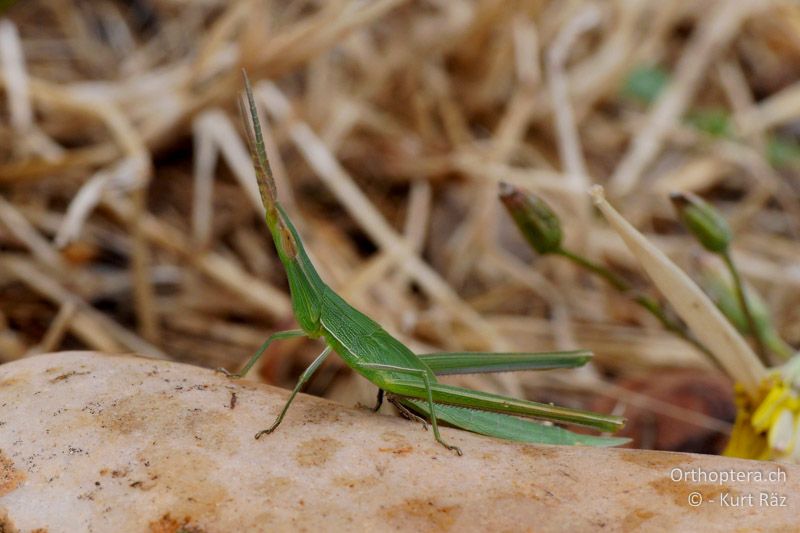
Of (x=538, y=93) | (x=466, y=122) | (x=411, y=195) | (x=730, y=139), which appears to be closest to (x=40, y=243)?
(x=411, y=195)

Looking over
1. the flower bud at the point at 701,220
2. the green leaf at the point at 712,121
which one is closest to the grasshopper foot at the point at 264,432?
the flower bud at the point at 701,220

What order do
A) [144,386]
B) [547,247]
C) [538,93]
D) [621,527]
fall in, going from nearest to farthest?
[621,527] < [144,386] < [547,247] < [538,93]

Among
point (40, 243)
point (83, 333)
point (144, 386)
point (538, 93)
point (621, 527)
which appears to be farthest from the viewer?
point (538, 93)

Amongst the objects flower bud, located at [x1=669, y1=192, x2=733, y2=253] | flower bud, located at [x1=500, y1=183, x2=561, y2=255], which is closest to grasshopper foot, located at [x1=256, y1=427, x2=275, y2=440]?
flower bud, located at [x1=500, y1=183, x2=561, y2=255]

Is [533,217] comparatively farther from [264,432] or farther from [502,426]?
[264,432]

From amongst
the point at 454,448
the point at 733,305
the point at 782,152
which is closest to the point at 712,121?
the point at 782,152

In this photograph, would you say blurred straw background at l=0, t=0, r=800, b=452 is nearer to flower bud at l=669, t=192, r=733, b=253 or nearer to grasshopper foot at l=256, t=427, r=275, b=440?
flower bud at l=669, t=192, r=733, b=253

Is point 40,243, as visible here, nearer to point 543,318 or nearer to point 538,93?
point 543,318

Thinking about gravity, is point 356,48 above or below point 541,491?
above
